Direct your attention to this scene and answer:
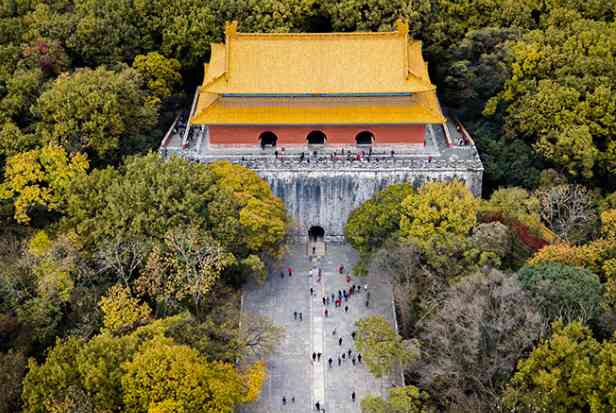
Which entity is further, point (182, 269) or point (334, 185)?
point (334, 185)

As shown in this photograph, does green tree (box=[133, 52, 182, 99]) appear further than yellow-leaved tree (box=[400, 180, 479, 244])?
Yes

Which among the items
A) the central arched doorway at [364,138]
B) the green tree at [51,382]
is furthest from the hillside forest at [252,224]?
the central arched doorway at [364,138]

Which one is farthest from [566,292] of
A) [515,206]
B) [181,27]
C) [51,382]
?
[181,27]

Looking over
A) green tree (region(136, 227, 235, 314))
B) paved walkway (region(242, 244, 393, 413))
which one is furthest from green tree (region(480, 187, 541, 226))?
green tree (region(136, 227, 235, 314))

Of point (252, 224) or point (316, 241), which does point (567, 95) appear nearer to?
point (316, 241)

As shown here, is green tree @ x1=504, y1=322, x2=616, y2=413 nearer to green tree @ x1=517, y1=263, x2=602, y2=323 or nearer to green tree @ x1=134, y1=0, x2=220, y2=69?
green tree @ x1=517, y1=263, x2=602, y2=323
